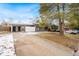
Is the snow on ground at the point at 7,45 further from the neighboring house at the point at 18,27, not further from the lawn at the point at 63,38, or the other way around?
the lawn at the point at 63,38

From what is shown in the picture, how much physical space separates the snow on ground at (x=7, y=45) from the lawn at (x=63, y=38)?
31 cm

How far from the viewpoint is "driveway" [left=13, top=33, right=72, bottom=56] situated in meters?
1.62

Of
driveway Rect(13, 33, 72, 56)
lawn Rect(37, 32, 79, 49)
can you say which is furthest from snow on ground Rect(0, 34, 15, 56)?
lawn Rect(37, 32, 79, 49)

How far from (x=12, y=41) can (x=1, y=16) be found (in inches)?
10.9

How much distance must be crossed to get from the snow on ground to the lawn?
306 mm

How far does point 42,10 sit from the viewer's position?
1.65 meters

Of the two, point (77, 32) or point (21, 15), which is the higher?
point (21, 15)

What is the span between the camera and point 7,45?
5.38 ft

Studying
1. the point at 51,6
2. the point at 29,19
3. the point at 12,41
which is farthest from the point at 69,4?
the point at 12,41

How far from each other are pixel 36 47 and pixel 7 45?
0.30 meters

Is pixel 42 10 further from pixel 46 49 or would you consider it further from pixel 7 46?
pixel 7 46

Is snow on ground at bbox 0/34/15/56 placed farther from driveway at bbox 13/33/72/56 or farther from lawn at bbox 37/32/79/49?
lawn at bbox 37/32/79/49

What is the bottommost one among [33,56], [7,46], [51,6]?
[33,56]

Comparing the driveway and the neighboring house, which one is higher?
the neighboring house
